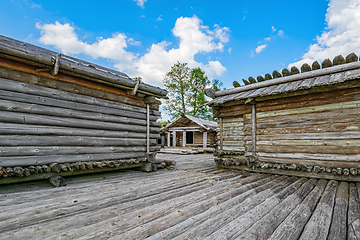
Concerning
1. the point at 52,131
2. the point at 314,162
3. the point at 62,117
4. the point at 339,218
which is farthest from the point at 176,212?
the point at 314,162

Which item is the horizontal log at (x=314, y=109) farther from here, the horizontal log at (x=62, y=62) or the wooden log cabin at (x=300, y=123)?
the horizontal log at (x=62, y=62)

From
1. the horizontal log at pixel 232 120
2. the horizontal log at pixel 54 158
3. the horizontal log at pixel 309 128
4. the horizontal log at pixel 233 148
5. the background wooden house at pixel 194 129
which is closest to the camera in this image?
the horizontal log at pixel 54 158

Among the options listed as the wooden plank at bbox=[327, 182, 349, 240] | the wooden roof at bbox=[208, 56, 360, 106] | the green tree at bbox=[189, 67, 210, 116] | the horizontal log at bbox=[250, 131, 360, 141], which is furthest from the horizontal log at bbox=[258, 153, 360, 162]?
the green tree at bbox=[189, 67, 210, 116]

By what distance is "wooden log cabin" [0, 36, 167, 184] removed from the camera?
12.2 ft

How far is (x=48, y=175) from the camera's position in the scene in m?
4.11

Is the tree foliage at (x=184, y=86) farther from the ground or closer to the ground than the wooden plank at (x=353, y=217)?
farther from the ground

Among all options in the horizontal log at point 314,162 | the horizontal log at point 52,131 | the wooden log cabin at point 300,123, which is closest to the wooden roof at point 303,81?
the wooden log cabin at point 300,123

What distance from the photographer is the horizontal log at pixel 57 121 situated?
375 centimetres

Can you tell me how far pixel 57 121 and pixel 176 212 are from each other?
12.0 feet

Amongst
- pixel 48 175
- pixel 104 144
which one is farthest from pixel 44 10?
pixel 48 175

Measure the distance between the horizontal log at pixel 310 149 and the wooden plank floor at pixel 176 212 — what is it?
1.30 m

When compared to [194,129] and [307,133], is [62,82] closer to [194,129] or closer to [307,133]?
[307,133]

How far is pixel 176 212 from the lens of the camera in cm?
260

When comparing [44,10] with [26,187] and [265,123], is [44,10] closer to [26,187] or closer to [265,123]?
[26,187]
